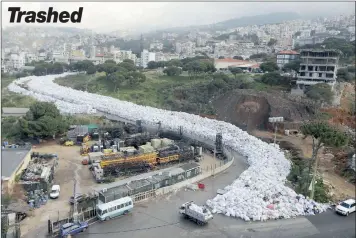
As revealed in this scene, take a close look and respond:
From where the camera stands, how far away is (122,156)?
15164 mm

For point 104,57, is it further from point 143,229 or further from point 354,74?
point 143,229

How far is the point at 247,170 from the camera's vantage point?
1476cm

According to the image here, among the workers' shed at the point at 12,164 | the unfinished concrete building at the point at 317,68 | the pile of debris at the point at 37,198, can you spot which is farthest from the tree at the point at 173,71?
the pile of debris at the point at 37,198

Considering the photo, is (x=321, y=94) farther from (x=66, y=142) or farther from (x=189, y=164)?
(x=66, y=142)

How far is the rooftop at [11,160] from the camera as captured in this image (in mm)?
12744

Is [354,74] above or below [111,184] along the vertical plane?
above

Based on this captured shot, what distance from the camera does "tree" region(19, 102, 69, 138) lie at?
1809 centimetres

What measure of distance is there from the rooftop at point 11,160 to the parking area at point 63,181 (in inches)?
58.1

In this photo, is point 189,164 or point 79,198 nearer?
point 79,198

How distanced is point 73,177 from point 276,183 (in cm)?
776

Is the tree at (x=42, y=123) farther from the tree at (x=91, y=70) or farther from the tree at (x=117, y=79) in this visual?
the tree at (x=91, y=70)

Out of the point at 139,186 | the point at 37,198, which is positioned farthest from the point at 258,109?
the point at 37,198

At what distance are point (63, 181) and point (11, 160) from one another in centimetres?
226

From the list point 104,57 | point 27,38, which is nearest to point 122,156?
point 104,57
